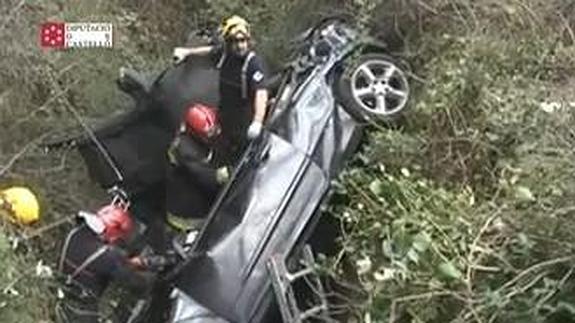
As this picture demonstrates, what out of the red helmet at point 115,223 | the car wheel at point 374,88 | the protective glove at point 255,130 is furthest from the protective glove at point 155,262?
the car wheel at point 374,88

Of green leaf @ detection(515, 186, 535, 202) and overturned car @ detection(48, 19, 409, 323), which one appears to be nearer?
green leaf @ detection(515, 186, 535, 202)

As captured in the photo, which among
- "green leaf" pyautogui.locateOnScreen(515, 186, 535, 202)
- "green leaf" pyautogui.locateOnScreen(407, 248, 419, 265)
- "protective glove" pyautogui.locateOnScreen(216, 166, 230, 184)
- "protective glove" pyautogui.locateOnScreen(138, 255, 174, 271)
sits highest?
"green leaf" pyautogui.locateOnScreen(515, 186, 535, 202)

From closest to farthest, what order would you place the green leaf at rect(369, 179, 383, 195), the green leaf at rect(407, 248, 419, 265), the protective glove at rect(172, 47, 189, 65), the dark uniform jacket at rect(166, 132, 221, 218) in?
1. the green leaf at rect(407, 248, 419, 265)
2. the green leaf at rect(369, 179, 383, 195)
3. the dark uniform jacket at rect(166, 132, 221, 218)
4. the protective glove at rect(172, 47, 189, 65)

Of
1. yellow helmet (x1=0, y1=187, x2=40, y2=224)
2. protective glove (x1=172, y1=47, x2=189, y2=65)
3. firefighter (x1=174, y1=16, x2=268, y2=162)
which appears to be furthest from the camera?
protective glove (x1=172, y1=47, x2=189, y2=65)

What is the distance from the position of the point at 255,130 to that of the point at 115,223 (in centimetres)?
128

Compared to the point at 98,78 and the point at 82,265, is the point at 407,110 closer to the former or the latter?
the point at 82,265

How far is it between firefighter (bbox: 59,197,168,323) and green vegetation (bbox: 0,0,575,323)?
32 cm

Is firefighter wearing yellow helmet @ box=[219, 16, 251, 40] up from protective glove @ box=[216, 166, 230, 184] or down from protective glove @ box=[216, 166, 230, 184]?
up

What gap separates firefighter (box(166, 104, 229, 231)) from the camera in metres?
10.2

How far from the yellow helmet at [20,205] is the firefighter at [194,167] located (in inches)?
44.3

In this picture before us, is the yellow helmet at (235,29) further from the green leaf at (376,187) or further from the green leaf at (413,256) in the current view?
the green leaf at (413,256)

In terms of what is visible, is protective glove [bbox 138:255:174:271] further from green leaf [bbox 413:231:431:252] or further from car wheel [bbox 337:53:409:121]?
green leaf [bbox 413:231:431:252]

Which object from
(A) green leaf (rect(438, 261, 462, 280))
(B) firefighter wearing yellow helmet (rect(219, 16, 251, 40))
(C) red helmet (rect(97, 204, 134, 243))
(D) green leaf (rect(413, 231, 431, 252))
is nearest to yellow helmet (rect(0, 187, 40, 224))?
(C) red helmet (rect(97, 204, 134, 243))

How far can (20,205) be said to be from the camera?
31.7 ft
